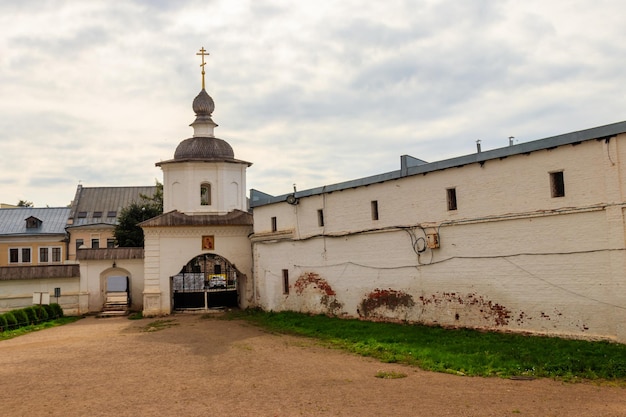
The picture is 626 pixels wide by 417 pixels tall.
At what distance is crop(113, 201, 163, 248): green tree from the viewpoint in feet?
127

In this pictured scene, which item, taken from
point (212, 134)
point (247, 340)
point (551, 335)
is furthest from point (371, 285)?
point (212, 134)

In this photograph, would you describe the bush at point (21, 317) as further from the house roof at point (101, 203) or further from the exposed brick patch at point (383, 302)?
the house roof at point (101, 203)

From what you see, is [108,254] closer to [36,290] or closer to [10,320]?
[36,290]

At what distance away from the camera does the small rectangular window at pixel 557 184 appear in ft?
43.8

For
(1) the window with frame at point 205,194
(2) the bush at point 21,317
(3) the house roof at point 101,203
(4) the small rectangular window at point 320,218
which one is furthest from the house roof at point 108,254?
(3) the house roof at point 101,203

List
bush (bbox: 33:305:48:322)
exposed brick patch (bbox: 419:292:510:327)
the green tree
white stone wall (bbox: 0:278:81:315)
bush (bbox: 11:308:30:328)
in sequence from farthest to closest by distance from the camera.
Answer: the green tree
white stone wall (bbox: 0:278:81:315)
bush (bbox: 33:305:48:322)
bush (bbox: 11:308:30:328)
exposed brick patch (bbox: 419:292:510:327)

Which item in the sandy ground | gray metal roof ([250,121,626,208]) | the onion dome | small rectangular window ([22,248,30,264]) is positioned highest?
the onion dome

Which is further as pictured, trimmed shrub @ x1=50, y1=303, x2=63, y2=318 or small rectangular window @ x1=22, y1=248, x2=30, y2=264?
small rectangular window @ x1=22, y1=248, x2=30, y2=264

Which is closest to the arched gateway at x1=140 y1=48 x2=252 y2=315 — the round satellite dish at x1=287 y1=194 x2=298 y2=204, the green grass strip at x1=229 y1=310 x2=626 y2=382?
the round satellite dish at x1=287 y1=194 x2=298 y2=204

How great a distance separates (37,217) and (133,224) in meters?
11.1

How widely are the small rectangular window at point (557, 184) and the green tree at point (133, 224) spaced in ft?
99.5

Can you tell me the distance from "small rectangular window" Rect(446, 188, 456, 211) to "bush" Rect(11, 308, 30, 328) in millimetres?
16175

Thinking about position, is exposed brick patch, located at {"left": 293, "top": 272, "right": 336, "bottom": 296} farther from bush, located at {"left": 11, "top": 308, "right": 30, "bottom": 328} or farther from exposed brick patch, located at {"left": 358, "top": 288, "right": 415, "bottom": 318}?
bush, located at {"left": 11, "top": 308, "right": 30, "bottom": 328}

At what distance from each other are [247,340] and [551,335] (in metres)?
7.98
